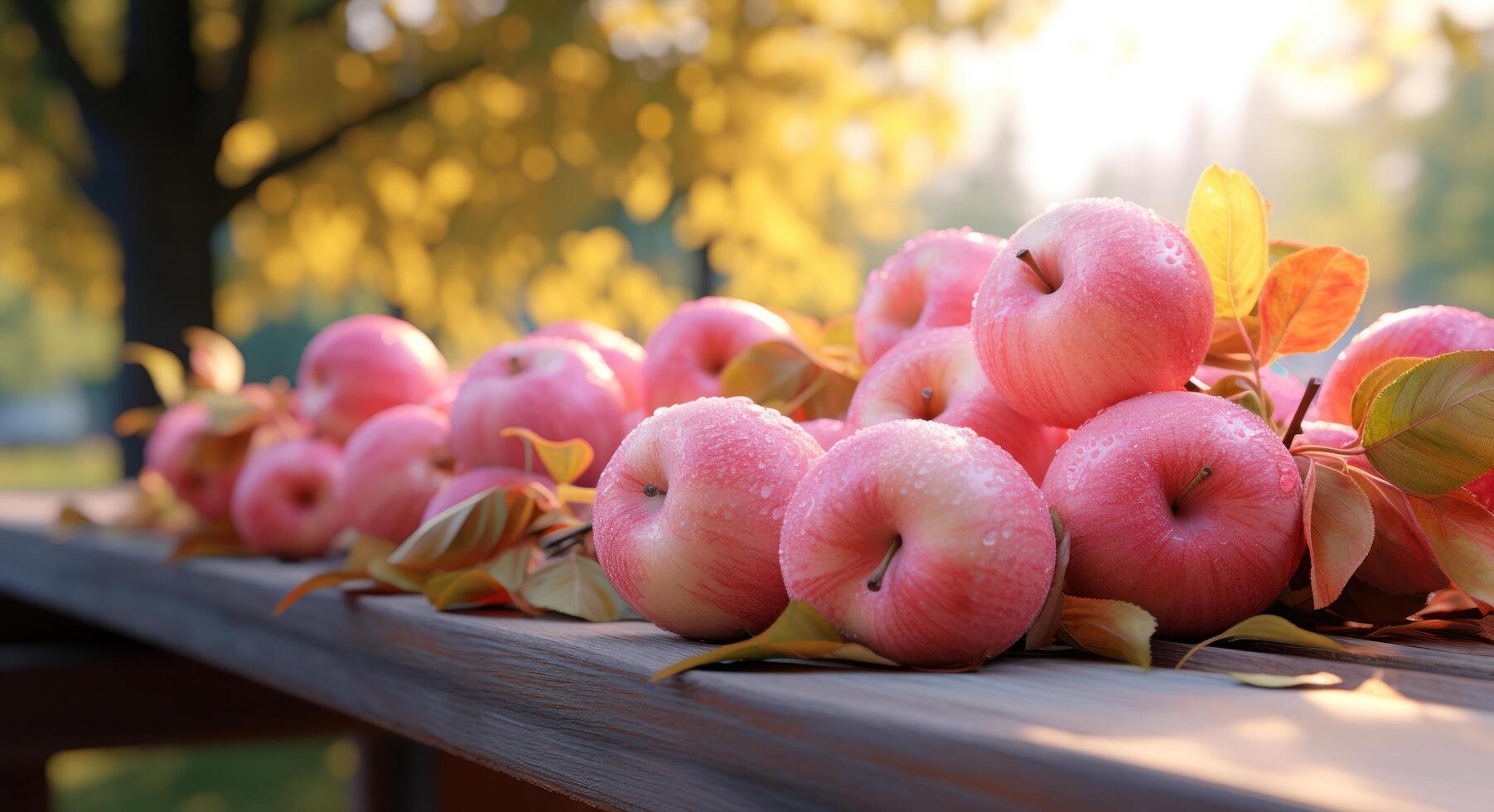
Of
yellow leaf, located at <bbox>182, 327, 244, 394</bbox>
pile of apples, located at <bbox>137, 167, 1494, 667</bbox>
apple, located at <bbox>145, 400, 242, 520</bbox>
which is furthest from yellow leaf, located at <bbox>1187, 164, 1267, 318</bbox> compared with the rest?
yellow leaf, located at <bbox>182, 327, 244, 394</bbox>

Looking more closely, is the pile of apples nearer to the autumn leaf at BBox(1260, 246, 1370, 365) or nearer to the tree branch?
the autumn leaf at BBox(1260, 246, 1370, 365)

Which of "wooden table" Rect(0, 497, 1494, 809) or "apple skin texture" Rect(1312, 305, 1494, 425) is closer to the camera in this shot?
"wooden table" Rect(0, 497, 1494, 809)

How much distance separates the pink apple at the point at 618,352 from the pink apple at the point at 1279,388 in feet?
1.84

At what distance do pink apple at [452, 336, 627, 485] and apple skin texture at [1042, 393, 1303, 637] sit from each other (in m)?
0.57

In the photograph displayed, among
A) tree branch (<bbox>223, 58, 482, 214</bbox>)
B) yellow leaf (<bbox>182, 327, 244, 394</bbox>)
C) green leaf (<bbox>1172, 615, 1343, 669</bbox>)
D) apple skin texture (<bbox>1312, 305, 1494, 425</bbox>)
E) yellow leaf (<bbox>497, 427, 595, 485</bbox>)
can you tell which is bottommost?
green leaf (<bbox>1172, 615, 1343, 669</bbox>)

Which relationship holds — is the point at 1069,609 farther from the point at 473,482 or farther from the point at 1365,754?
the point at 473,482

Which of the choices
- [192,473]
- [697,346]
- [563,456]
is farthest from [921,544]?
[192,473]

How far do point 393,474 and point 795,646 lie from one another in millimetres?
753

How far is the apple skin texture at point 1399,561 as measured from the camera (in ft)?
2.63

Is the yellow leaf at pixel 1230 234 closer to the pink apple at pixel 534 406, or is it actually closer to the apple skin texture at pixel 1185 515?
the apple skin texture at pixel 1185 515

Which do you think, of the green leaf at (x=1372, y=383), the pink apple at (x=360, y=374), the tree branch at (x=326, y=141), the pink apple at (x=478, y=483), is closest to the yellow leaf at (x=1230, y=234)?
the green leaf at (x=1372, y=383)

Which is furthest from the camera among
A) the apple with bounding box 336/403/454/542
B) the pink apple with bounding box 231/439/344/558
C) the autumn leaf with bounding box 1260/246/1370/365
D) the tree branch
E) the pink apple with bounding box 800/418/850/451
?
the tree branch

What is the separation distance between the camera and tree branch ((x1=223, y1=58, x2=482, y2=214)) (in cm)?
423

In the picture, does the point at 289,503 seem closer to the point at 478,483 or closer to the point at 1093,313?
the point at 478,483
